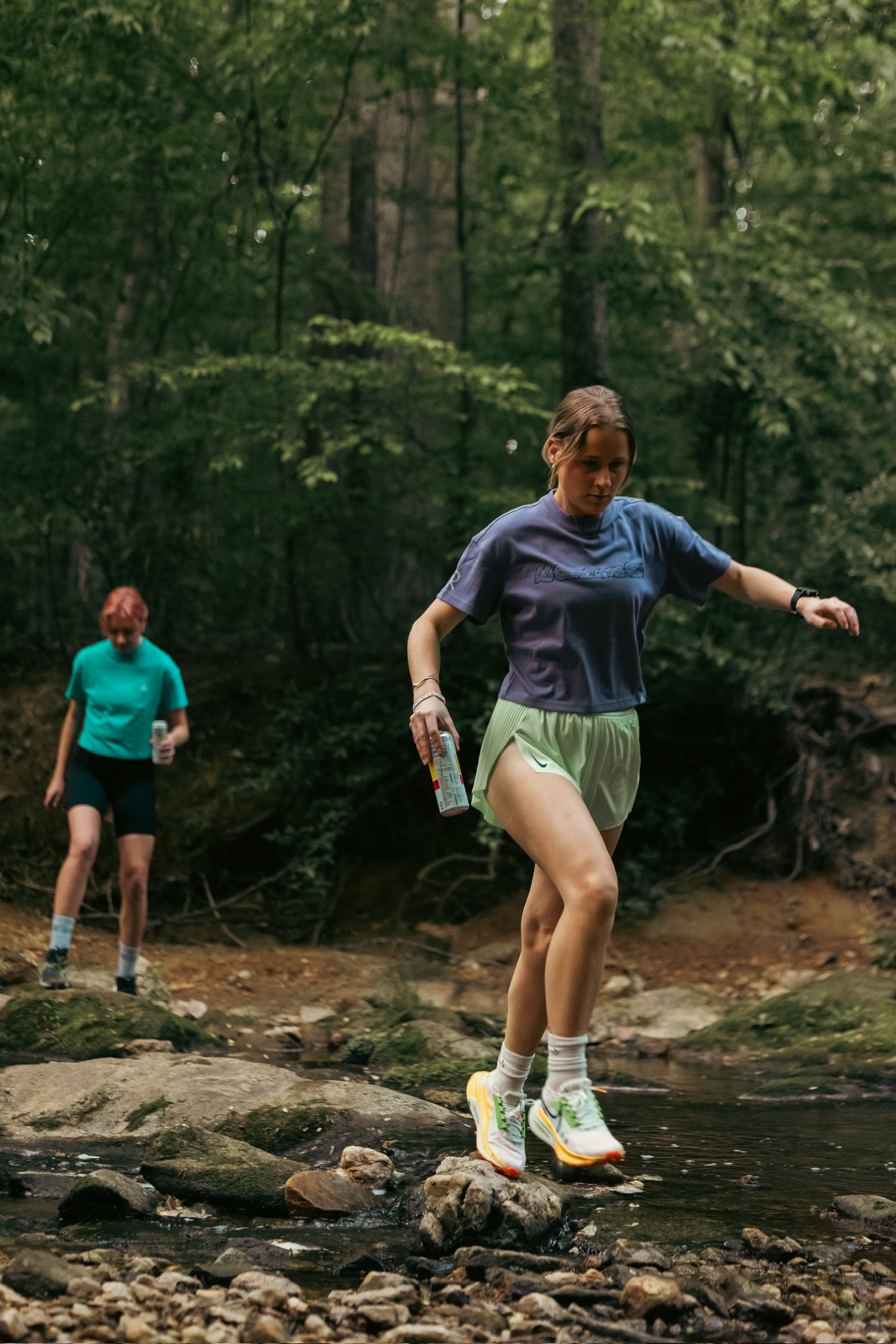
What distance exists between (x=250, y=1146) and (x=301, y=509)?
7.39 m

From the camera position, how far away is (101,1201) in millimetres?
3852

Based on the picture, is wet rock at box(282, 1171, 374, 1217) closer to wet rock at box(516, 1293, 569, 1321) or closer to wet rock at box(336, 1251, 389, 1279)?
wet rock at box(336, 1251, 389, 1279)

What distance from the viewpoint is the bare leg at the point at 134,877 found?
6922 millimetres

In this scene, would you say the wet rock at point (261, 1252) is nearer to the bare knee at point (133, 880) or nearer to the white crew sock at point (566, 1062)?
the white crew sock at point (566, 1062)

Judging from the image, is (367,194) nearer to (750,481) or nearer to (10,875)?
(750,481)

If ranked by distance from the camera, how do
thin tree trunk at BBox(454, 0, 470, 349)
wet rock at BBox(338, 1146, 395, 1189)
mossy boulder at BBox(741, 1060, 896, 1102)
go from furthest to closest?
thin tree trunk at BBox(454, 0, 470, 349) < mossy boulder at BBox(741, 1060, 896, 1102) < wet rock at BBox(338, 1146, 395, 1189)

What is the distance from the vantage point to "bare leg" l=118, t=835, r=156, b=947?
22.7 ft

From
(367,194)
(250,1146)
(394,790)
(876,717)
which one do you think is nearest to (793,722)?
(876,717)

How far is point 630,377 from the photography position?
42.2ft

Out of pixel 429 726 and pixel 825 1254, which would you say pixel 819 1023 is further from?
pixel 429 726

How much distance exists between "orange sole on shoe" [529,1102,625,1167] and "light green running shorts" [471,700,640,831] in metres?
0.89

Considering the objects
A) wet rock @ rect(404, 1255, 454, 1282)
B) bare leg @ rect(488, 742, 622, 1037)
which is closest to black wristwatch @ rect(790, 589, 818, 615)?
bare leg @ rect(488, 742, 622, 1037)

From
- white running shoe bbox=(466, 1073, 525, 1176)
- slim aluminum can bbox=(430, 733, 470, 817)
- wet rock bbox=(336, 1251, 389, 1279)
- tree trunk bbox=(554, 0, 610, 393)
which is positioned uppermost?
tree trunk bbox=(554, 0, 610, 393)

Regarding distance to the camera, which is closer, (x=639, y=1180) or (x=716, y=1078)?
(x=639, y=1180)
